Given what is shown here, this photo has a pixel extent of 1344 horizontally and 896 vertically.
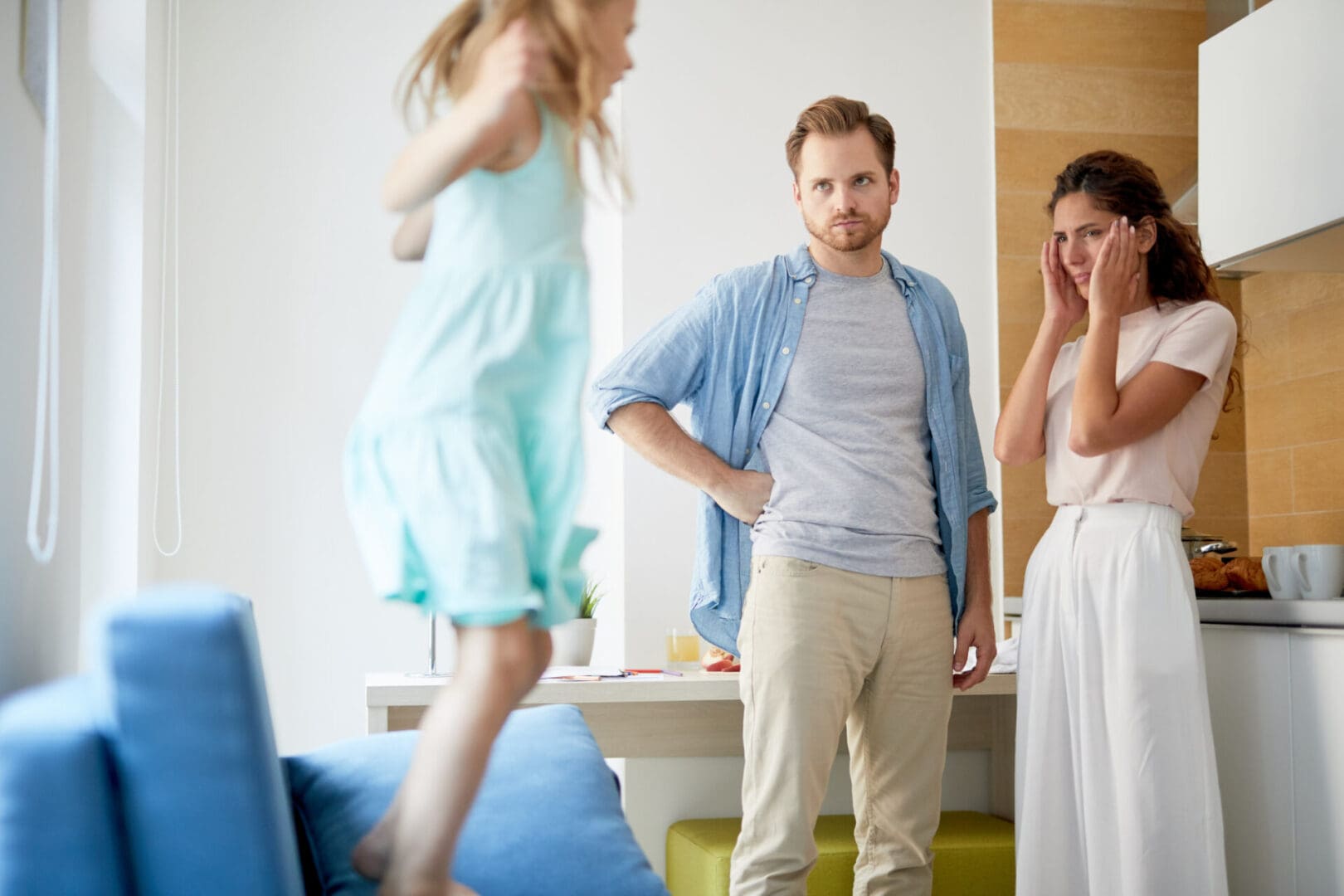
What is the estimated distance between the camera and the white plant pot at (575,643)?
8.11 feet

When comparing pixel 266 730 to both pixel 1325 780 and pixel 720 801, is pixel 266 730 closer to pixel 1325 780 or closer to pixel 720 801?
pixel 1325 780

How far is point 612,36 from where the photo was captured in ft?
2.49

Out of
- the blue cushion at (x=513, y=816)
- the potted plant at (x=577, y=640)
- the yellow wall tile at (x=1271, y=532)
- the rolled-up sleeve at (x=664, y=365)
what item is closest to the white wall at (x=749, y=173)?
the potted plant at (x=577, y=640)

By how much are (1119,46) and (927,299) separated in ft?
4.77

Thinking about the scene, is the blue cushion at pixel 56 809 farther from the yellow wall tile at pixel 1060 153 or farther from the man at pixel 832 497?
the yellow wall tile at pixel 1060 153

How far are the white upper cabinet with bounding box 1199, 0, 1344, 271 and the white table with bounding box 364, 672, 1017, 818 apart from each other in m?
0.91

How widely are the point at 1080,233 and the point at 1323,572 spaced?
62 centimetres

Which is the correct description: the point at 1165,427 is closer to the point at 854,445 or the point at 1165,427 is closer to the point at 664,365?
the point at 854,445

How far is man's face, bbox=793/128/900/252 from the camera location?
5.82 feet

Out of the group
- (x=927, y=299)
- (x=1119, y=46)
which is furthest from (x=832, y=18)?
(x=927, y=299)

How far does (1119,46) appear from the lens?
10.0 ft

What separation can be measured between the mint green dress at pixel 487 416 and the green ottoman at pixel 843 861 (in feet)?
5.88

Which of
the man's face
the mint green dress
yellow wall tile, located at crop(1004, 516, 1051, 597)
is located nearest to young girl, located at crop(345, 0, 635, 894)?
the mint green dress

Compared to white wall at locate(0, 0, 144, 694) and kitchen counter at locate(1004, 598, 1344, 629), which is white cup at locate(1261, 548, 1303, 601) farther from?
white wall at locate(0, 0, 144, 694)
